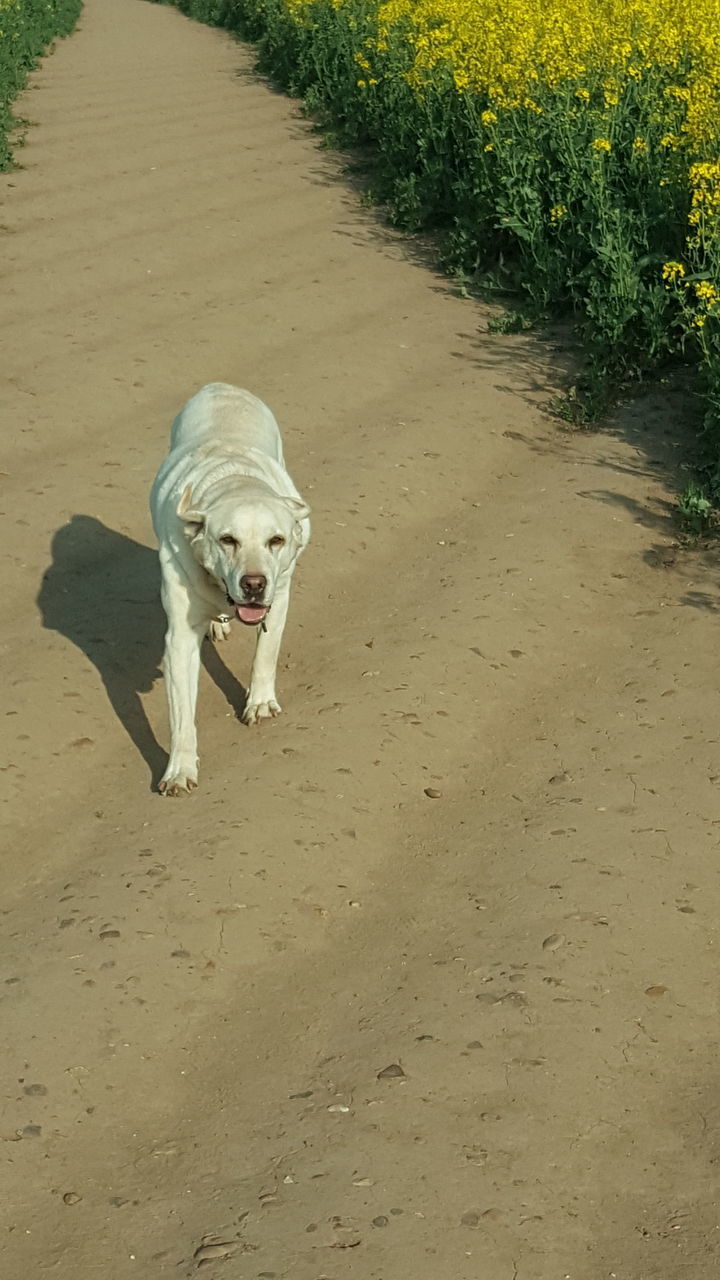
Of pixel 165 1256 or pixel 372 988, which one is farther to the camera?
pixel 372 988

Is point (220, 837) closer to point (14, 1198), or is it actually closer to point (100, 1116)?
point (100, 1116)

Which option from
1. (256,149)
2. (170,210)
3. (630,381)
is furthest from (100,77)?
(630,381)

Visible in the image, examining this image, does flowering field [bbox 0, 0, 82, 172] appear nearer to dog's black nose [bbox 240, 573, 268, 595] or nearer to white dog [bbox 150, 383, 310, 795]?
white dog [bbox 150, 383, 310, 795]

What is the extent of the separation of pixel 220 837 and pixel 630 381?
5.30 metres

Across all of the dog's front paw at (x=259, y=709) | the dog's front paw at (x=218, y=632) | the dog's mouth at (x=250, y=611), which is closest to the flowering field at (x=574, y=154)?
the dog's front paw at (x=218, y=632)

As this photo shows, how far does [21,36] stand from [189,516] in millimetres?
19846

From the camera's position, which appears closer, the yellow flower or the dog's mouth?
the dog's mouth

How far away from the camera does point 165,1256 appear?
12.5 ft

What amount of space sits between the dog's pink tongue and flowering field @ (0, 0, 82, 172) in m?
11.3

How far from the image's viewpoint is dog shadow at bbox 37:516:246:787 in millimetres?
6758

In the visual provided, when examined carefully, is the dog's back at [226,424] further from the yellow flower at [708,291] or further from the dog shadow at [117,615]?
the yellow flower at [708,291]

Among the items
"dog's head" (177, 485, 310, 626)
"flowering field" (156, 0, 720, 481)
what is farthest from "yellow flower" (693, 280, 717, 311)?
"dog's head" (177, 485, 310, 626)

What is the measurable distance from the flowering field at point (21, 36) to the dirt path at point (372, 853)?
7370 mm

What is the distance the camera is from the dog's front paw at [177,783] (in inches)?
236
